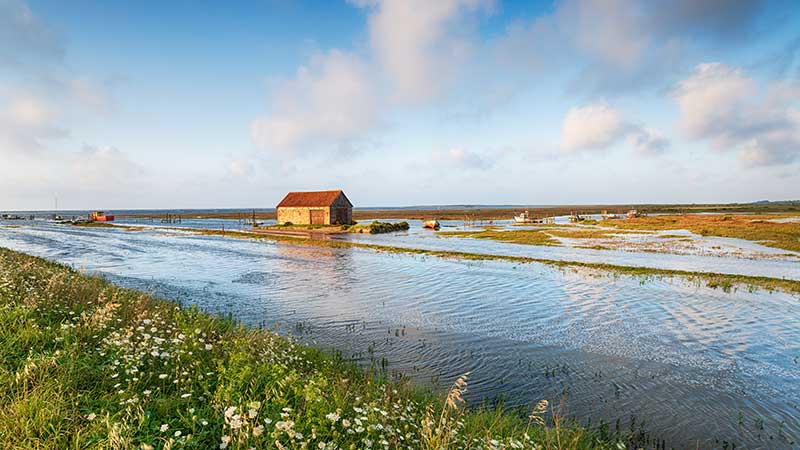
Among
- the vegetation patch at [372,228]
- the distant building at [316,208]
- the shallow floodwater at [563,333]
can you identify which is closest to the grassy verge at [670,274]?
the shallow floodwater at [563,333]

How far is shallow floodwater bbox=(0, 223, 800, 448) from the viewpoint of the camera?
855 cm

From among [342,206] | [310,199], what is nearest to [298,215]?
[310,199]

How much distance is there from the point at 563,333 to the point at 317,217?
59.0m

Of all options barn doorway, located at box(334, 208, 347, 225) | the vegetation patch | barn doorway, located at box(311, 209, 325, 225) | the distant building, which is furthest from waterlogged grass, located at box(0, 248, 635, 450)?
barn doorway, located at box(334, 208, 347, 225)

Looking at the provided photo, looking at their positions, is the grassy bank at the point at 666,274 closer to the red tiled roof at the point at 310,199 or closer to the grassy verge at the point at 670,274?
the grassy verge at the point at 670,274

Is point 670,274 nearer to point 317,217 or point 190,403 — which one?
point 190,403

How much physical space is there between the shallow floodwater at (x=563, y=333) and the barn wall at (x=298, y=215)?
4203 cm

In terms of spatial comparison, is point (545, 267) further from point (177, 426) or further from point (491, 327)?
point (177, 426)

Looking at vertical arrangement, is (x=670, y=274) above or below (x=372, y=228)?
below

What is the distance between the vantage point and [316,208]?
68688 millimetres

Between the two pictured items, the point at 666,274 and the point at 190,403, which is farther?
the point at 666,274

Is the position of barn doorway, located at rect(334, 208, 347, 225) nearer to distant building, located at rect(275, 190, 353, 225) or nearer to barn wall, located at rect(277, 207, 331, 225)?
distant building, located at rect(275, 190, 353, 225)

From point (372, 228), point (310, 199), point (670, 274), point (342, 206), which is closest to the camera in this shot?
point (670, 274)

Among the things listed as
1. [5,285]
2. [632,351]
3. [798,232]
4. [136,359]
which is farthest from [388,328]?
[798,232]
